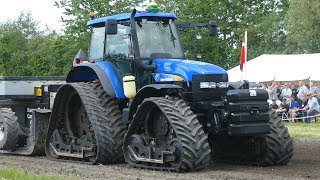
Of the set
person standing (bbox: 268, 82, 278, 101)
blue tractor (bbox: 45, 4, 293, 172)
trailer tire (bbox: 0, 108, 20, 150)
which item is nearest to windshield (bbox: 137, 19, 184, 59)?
blue tractor (bbox: 45, 4, 293, 172)

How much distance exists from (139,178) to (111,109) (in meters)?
2.87

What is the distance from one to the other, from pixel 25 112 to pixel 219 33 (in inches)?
633

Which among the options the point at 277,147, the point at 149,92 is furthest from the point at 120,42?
the point at 277,147

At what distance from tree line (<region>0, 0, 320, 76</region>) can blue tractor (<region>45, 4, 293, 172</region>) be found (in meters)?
3.12

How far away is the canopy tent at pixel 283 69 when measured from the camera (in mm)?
33594

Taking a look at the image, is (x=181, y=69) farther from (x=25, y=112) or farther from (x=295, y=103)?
(x=295, y=103)

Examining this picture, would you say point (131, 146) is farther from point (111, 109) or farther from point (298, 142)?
point (298, 142)

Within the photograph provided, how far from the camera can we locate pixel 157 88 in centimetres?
1217

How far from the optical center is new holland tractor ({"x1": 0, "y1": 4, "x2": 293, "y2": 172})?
1215cm

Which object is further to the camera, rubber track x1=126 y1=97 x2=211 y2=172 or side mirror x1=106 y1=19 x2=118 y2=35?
side mirror x1=106 y1=19 x2=118 y2=35

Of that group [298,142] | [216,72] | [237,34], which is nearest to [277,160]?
[216,72]

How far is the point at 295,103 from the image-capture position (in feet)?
90.0

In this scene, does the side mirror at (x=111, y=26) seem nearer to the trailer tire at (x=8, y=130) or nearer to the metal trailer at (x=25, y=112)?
the metal trailer at (x=25, y=112)

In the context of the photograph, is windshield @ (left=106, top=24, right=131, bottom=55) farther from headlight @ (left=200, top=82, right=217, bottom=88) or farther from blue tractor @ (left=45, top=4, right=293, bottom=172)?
headlight @ (left=200, top=82, right=217, bottom=88)
